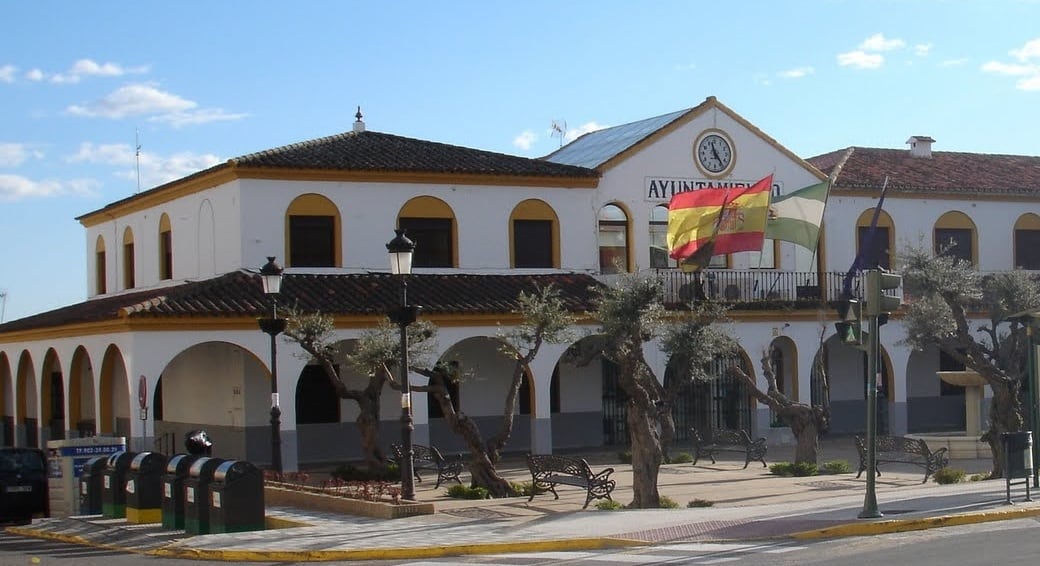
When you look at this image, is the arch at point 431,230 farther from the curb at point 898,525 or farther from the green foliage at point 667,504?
the curb at point 898,525

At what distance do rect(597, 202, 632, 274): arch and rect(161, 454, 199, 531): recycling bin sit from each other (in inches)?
632

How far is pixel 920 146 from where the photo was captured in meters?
40.8

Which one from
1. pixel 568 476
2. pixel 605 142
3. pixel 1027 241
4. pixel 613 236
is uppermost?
pixel 605 142

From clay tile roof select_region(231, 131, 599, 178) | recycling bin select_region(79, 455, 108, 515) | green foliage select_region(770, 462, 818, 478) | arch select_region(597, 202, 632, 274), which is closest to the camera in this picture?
recycling bin select_region(79, 455, 108, 515)

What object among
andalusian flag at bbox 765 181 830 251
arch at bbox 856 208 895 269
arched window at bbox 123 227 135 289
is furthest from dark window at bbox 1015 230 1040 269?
arched window at bbox 123 227 135 289

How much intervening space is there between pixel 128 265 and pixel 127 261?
0.44 feet

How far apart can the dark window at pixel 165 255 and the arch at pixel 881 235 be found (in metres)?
17.8

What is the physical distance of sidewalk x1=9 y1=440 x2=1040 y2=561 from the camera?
16188 millimetres

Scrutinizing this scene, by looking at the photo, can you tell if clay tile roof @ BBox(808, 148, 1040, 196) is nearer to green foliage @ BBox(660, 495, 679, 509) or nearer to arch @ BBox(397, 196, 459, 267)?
arch @ BBox(397, 196, 459, 267)

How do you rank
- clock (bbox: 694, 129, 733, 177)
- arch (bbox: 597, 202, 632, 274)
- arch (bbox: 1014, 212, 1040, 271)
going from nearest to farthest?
arch (bbox: 597, 202, 632, 274) < clock (bbox: 694, 129, 733, 177) < arch (bbox: 1014, 212, 1040, 271)

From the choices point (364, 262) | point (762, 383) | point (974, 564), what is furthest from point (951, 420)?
point (974, 564)

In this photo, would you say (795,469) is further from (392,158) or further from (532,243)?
(392,158)

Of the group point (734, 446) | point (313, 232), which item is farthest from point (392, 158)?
point (734, 446)

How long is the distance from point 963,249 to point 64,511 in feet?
82.8
